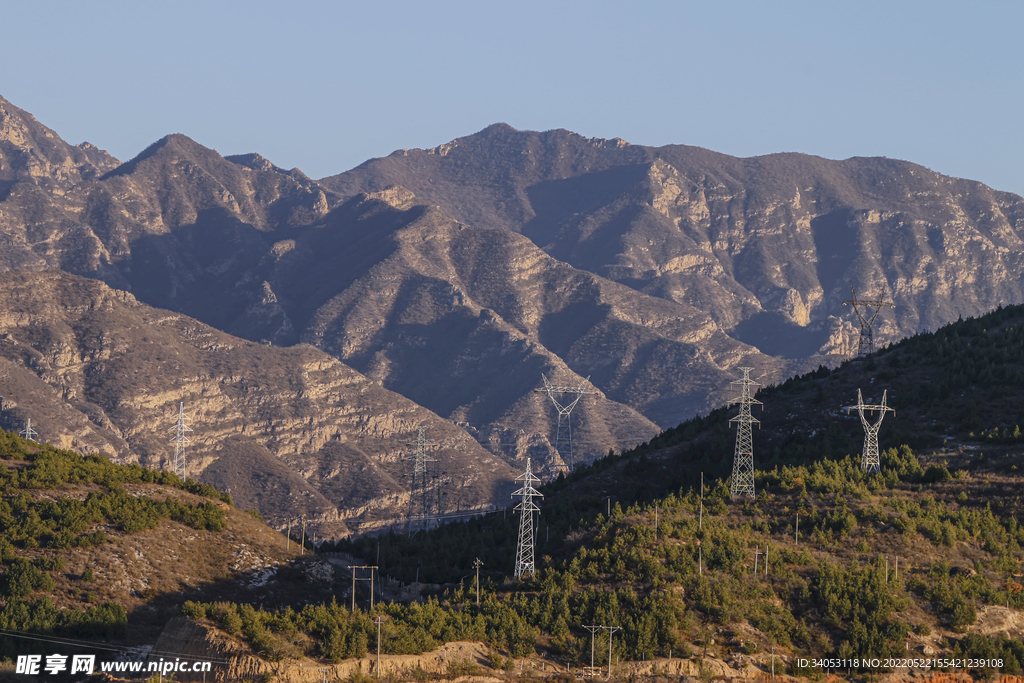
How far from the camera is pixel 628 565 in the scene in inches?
3258

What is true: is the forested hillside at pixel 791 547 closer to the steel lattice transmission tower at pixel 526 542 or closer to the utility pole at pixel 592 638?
the utility pole at pixel 592 638

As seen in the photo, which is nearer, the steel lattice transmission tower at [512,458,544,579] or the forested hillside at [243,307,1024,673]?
the forested hillside at [243,307,1024,673]

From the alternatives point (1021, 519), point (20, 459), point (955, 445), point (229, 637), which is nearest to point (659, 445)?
point (955, 445)

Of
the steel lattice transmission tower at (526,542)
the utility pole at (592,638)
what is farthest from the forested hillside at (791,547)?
the steel lattice transmission tower at (526,542)

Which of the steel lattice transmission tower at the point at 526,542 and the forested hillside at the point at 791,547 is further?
the steel lattice transmission tower at the point at 526,542

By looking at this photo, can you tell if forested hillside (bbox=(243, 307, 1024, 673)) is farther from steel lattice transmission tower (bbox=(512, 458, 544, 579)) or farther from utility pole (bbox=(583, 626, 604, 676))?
steel lattice transmission tower (bbox=(512, 458, 544, 579))

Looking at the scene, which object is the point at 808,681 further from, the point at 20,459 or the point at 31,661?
the point at 20,459

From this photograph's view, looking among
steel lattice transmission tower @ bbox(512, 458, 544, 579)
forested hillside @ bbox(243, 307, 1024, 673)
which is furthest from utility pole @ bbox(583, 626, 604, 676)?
steel lattice transmission tower @ bbox(512, 458, 544, 579)

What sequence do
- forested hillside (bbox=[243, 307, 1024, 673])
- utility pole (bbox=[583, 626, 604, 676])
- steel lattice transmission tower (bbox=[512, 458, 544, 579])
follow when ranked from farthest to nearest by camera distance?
steel lattice transmission tower (bbox=[512, 458, 544, 579]) → forested hillside (bbox=[243, 307, 1024, 673]) → utility pole (bbox=[583, 626, 604, 676])

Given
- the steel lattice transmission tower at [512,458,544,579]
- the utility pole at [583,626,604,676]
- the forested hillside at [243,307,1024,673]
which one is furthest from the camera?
the steel lattice transmission tower at [512,458,544,579]

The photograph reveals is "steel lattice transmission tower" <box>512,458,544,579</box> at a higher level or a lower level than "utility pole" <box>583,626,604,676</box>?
higher

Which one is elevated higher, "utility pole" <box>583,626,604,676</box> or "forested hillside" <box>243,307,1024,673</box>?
"forested hillside" <box>243,307,1024,673</box>

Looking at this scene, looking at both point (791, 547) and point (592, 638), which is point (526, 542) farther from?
point (592, 638)

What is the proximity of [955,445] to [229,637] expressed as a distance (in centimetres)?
5741
